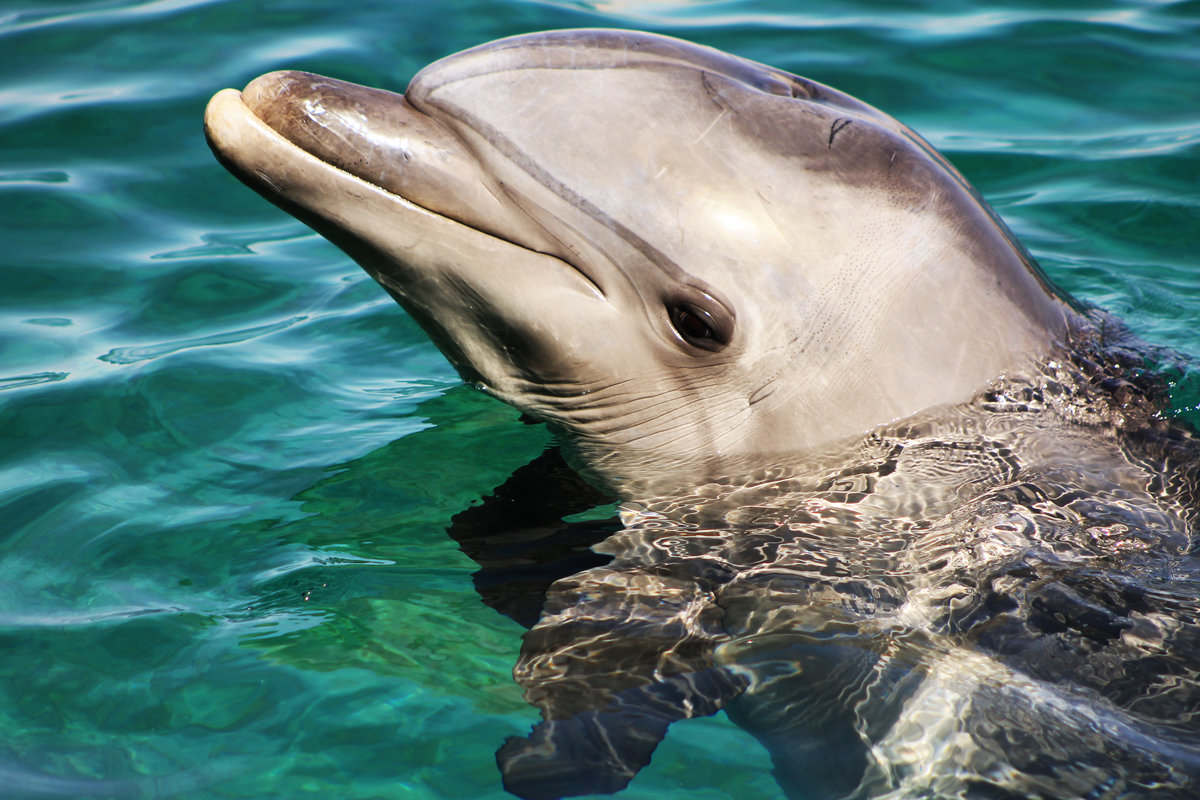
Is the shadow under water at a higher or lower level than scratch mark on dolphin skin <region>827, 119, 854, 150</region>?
lower

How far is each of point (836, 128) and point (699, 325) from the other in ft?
2.82

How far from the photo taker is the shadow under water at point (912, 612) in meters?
3.91

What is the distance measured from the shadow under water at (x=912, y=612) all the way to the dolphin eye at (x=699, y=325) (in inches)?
22.4

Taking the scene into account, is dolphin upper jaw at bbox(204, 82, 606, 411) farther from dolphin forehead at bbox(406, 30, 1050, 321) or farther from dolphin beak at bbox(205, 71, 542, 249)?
dolphin forehead at bbox(406, 30, 1050, 321)

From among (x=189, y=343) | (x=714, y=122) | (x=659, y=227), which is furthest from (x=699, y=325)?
(x=189, y=343)

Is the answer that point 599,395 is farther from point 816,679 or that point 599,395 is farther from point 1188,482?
point 1188,482

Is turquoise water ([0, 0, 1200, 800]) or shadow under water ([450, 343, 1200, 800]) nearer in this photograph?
shadow under water ([450, 343, 1200, 800])

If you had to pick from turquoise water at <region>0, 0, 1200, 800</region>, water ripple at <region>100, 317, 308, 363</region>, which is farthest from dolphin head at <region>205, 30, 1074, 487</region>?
water ripple at <region>100, 317, 308, 363</region>

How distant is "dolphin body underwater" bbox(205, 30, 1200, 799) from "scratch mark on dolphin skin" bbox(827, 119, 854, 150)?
13 millimetres

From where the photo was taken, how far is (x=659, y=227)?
4.30 metres

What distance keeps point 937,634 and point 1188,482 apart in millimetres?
1238

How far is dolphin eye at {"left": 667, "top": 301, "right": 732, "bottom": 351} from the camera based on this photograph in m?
4.37

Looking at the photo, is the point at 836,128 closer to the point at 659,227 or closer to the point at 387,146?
the point at 659,227

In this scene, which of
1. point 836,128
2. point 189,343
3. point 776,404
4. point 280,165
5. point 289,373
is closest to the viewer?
point 280,165
